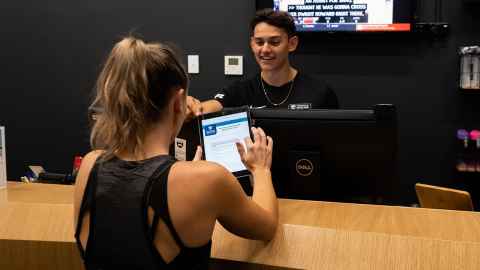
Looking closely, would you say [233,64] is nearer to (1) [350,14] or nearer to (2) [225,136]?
(1) [350,14]

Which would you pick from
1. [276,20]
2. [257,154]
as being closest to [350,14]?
[276,20]

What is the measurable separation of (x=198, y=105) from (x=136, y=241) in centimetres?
71

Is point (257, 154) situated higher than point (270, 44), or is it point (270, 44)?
point (270, 44)

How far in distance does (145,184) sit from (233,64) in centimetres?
258

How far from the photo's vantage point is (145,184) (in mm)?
1019

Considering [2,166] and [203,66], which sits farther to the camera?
[203,66]

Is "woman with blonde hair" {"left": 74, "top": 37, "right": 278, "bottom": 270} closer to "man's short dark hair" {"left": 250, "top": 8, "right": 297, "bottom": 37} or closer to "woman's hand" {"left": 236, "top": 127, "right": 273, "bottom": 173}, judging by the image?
"woman's hand" {"left": 236, "top": 127, "right": 273, "bottom": 173}

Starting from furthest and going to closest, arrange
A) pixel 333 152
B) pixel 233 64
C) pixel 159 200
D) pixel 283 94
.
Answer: pixel 233 64
pixel 283 94
pixel 333 152
pixel 159 200

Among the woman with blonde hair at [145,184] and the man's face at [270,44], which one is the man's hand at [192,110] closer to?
the woman with blonde hair at [145,184]

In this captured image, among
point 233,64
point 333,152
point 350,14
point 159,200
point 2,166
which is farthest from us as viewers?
point 233,64

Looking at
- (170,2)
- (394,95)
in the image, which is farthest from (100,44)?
(394,95)

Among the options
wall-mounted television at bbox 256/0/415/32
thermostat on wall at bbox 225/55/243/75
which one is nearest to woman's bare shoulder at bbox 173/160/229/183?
wall-mounted television at bbox 256/0/415/32

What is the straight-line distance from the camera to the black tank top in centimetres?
102

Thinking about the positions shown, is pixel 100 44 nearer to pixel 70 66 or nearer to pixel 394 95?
pixel 70 66
